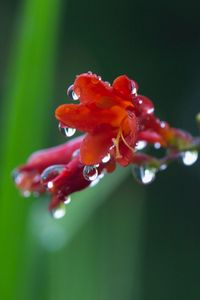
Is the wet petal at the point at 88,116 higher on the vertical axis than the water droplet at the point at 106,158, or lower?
higher

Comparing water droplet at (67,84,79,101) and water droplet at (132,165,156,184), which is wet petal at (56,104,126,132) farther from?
water droplet at (132,165,156,184)

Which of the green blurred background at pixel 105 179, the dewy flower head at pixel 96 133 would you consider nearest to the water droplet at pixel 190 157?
the dewy flower head at pixel 96 133

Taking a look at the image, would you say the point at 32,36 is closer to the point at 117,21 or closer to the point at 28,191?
the point at 28,191

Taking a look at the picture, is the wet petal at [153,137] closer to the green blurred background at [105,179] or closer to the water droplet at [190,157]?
the water droplet at [190,157]

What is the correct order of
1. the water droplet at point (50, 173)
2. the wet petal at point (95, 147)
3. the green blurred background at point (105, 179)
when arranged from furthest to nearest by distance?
the green blurred background at point (105, 179), the water droplet at point (50, 173), the wet petal at point (95, 147)

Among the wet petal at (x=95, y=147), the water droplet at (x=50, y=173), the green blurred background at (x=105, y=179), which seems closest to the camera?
the wet petal at (x=95, y=147)

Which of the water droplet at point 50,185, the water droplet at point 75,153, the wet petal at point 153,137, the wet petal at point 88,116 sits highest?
the wet petal at point 153,137

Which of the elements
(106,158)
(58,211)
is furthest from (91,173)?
(58,211)
